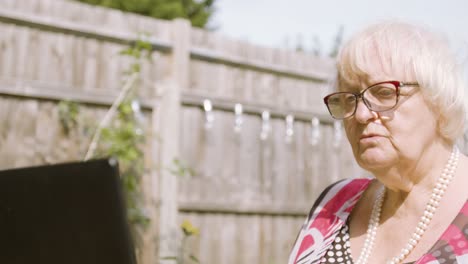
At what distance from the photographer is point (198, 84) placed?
169 inches

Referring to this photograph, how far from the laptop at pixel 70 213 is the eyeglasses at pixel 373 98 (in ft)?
2.44

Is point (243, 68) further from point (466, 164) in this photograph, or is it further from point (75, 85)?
point (466, 164)

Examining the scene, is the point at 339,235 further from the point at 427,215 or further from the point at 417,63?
the point at 417,63

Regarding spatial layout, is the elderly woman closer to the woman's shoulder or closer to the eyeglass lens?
the eyeglass lens

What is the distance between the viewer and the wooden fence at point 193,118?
11.6 feet

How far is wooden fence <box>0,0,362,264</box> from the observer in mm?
3551

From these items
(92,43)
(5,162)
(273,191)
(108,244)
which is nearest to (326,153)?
(273,191)

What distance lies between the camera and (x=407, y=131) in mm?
1403

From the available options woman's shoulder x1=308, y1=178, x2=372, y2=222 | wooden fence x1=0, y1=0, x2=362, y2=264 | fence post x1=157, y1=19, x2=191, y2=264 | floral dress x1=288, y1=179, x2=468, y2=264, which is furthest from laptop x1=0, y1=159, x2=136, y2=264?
fence post x1=157, y1=19, x2=191, y2=264

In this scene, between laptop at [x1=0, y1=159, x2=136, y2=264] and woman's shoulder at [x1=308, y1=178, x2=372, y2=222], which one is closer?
laptop at [x1=0, y1=159, x2=136, y2=264]

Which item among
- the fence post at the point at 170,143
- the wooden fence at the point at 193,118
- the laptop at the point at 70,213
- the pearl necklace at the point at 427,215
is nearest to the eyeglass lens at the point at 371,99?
the pearl necklace at the point at 427,215

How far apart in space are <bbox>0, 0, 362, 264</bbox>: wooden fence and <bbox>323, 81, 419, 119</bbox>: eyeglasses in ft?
7.93

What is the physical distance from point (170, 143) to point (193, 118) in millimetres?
263

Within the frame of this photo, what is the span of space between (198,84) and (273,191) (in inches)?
39.7
